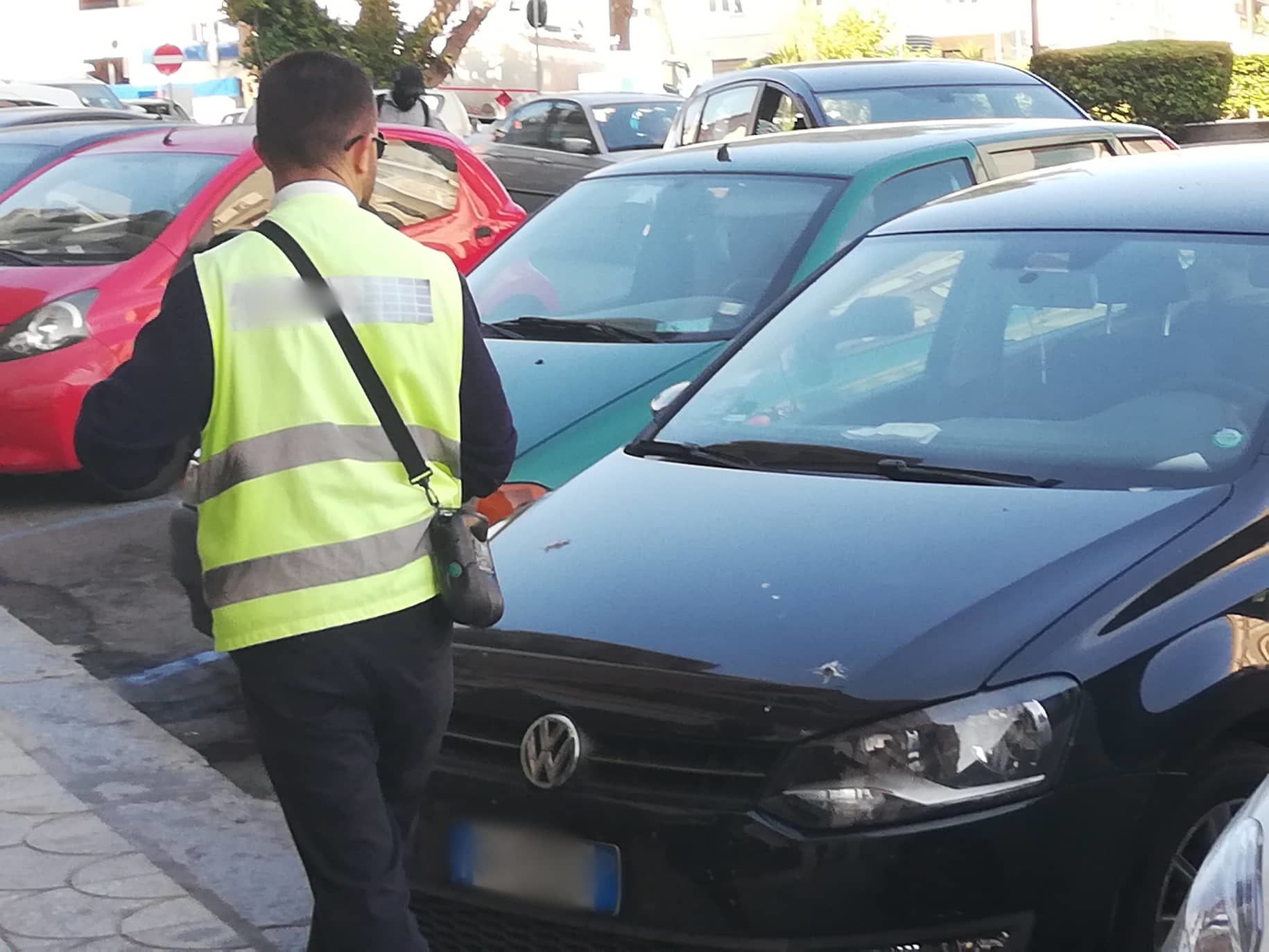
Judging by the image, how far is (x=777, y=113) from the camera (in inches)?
477

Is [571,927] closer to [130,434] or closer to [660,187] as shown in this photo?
[130,434]

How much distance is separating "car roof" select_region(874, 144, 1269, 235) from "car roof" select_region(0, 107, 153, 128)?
764 centimetres

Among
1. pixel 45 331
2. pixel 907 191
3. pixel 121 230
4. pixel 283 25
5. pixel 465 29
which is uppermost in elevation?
pixel 283 25

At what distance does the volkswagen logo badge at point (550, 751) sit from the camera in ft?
10.9

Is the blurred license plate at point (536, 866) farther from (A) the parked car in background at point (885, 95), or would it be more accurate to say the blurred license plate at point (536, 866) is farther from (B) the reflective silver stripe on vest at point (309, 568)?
(A) the parked car in background at point (885, 95)

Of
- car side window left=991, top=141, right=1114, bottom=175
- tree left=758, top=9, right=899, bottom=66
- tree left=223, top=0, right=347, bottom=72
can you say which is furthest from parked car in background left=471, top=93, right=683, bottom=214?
tree left=758, top=9, right=899, bottom=66

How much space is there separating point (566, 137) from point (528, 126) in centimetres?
73

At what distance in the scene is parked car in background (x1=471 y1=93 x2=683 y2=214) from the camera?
16.4 meters

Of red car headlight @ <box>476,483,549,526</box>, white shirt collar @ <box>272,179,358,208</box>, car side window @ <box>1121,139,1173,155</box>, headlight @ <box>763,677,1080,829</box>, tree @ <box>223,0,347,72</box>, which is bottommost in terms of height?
red car headlight @ <box>476,483,549,526</box>

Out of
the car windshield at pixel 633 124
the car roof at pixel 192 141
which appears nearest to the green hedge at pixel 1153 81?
the car windshield at pixel 633 124

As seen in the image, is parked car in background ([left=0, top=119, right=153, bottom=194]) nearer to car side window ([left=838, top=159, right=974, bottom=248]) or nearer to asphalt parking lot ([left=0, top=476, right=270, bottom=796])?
asphalt parking lot ([left=0, top=476, right=270, bottom=796])

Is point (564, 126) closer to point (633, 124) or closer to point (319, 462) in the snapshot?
point (633, 124)

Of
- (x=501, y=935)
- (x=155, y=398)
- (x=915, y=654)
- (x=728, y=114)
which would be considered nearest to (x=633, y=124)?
(x=728, y=114)

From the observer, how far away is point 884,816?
3.05m
